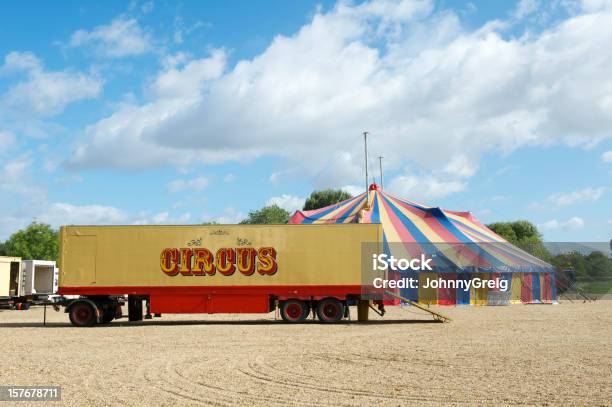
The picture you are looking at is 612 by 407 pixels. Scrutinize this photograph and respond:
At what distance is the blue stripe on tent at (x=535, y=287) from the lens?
107ft

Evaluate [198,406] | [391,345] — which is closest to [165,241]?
[391,345]

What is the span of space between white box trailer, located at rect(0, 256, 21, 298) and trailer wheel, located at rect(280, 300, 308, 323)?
15.4 m

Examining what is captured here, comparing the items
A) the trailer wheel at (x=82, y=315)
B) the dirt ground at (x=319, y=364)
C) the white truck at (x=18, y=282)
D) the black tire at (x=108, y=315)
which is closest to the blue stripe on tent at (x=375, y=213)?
the dirt ground at (x=319, y=364)

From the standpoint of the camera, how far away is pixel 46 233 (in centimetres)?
7612

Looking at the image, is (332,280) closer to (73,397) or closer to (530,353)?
(530,353)

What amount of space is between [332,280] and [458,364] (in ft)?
33.6

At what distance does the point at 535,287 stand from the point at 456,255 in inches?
187

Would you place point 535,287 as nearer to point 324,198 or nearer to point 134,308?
point 134,308

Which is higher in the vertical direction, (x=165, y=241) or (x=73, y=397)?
(x=165, y=241)

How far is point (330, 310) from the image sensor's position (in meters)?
21.4

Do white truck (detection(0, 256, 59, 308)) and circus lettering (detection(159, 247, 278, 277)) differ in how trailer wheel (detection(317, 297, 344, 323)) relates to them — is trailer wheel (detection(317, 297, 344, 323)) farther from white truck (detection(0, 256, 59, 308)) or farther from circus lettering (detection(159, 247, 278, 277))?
white truck (detection(0, 256, 59, 308))

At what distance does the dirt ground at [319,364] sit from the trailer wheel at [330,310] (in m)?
1.79

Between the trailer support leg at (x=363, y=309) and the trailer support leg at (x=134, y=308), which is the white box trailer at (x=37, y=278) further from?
the trailer support leg at (x=363, y=309)

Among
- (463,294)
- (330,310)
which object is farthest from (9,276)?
(463,294)
